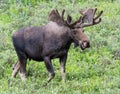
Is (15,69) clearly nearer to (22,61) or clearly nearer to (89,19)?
(22,61)

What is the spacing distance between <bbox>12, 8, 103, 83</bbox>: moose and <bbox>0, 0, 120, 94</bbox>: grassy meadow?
41 cm

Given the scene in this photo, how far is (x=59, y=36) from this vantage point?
11922mm

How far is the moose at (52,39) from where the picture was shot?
1188 centimetres

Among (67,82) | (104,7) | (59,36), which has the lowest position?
(104,7)

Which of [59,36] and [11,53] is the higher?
[59,36]

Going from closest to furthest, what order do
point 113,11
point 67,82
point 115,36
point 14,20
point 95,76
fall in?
point 67,82 → point 95,76 → point 115,36 → point 14,20 → point 113,11

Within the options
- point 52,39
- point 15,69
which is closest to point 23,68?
point 15,69

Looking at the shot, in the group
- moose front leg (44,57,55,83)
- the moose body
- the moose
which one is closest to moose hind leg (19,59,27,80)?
the moose

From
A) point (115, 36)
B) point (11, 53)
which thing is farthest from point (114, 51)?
point (11, 53)

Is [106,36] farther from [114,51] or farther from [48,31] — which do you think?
[48,31]

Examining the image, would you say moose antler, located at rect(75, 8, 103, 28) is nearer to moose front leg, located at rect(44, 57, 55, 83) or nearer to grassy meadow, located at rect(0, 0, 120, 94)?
moose front leg, located at rect(44, 57, 55, 83)

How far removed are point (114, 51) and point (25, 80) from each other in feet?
9.81

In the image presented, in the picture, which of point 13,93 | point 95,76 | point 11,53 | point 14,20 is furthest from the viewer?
point 14,20

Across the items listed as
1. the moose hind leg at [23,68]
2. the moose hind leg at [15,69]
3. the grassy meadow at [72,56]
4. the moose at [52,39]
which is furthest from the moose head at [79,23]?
the moose hind leg at [15,69]
